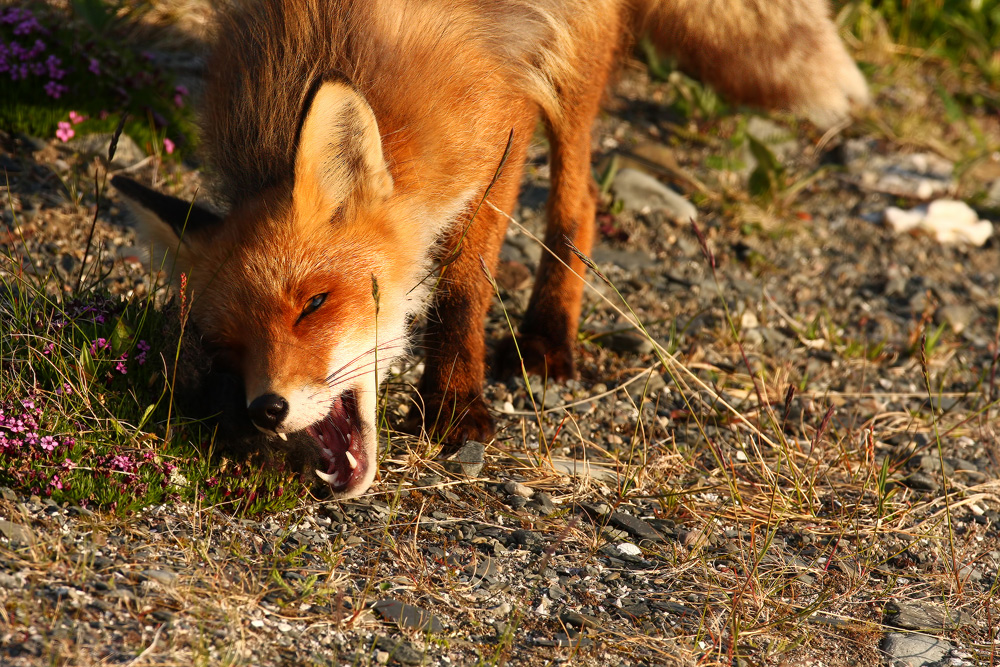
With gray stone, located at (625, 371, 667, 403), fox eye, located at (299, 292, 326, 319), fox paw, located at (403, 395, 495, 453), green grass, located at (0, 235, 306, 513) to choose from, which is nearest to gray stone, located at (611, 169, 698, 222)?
gray stone, located at (625, 371, 667, 403)

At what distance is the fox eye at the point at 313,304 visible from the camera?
282cm

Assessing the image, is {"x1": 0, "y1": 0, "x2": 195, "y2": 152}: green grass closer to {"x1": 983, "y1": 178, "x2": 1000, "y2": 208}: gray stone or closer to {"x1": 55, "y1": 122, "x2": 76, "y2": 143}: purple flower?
{"x1": 55, "y1": 122, "x2": 76, "y2": 143}: purple flower

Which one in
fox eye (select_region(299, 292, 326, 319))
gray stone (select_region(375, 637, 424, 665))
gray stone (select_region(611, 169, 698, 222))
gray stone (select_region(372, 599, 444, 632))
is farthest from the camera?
gray stone (select_region(611, 169, 698, 222))

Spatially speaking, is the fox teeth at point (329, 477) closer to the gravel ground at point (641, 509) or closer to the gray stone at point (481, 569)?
the gravel ground at point (641, 509)

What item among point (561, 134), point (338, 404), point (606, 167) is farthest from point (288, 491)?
point (606, 167)

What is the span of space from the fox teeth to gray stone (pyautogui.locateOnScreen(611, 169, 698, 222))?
307 centimetres

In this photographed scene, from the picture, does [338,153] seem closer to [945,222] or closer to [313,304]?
[313,304]

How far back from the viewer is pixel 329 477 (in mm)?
2969

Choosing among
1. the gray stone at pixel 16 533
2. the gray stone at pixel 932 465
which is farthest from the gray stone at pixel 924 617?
the gray stone at pixel 16 533

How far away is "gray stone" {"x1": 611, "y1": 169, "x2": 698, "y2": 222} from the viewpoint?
5492mm

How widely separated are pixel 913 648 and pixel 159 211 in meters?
2.79

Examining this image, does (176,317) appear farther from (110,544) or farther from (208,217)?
(110,544)

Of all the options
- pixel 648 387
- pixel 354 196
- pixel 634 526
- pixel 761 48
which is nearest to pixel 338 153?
pixel 354 196

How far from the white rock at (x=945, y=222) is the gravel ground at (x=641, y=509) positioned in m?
0.10
